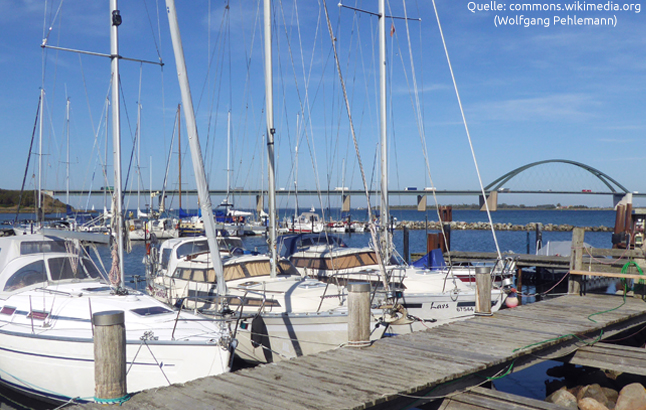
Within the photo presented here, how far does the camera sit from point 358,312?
26.2 feet

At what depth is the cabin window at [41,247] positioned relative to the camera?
12.6 m

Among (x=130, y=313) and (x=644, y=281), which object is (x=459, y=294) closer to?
(x=644, y=281)

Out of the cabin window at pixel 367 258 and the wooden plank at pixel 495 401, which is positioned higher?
the cabin window at pixel 367 258

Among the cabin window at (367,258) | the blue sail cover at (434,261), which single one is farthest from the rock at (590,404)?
the blue sail cover at (434,261)

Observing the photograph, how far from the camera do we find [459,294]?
1401 centimetres

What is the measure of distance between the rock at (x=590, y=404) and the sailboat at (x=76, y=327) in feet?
18.6

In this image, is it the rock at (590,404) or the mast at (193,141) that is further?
the mast at (193,141)

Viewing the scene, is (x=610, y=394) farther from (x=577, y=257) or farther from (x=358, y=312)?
(x=358, y=312)

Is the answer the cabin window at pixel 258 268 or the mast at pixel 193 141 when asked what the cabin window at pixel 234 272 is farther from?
the mast at pixel 193 141

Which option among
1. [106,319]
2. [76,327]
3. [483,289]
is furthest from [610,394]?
[76,327]

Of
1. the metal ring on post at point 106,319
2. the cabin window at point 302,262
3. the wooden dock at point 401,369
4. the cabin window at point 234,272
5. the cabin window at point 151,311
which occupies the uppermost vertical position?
the metal ring on post at point 106,319

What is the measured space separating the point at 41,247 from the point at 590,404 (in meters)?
11.9

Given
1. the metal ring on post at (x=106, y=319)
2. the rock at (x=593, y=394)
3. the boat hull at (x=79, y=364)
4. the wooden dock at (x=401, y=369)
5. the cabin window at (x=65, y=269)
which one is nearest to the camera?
the metal ring on post at (x=106, y=319)

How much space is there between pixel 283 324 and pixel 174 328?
293 centimetres
